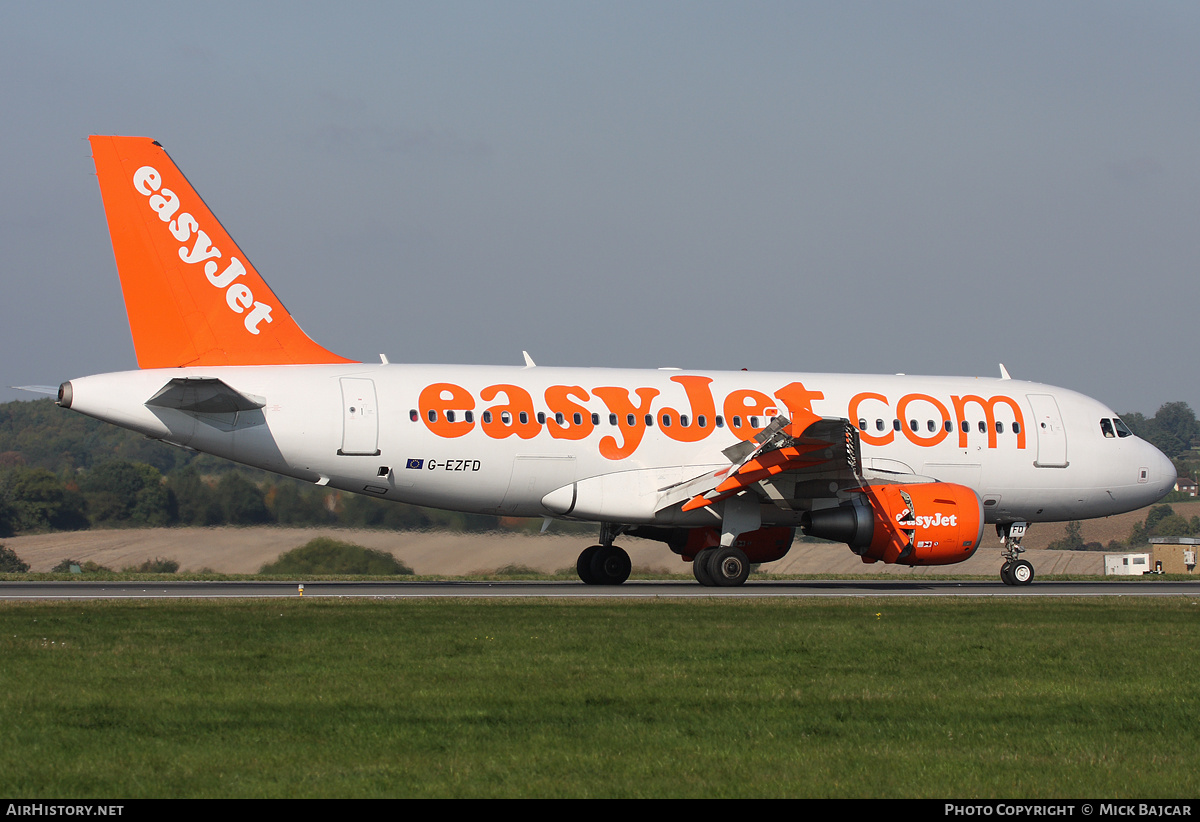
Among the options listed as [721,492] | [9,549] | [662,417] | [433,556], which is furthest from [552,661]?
[9,549]

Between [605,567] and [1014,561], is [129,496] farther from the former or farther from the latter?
[1014,561]

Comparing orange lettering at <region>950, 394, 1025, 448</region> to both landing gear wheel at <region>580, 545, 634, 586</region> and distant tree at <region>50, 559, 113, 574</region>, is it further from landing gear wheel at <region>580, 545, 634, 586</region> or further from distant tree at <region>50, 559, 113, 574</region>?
distant tree at <region>50, 559, 113, 574</region>

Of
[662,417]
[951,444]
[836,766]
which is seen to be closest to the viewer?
[836,766]

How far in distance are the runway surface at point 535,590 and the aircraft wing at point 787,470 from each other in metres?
1.82

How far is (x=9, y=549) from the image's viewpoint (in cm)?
3222

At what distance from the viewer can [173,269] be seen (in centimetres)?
2431

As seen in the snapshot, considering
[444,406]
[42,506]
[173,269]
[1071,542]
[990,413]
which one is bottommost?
[1071,542]

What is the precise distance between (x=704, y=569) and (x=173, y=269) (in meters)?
11.6

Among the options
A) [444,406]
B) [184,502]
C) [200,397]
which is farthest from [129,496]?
[444,406]

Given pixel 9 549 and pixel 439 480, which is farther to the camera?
pixel 9 549

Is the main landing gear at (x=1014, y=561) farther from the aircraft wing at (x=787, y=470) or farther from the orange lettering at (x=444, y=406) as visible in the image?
the orange lettering at (x=444, y=406)

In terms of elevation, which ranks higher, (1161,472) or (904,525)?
(1161,472)

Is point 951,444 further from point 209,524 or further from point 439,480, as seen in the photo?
point 209,524

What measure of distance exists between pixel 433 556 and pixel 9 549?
10897mm
